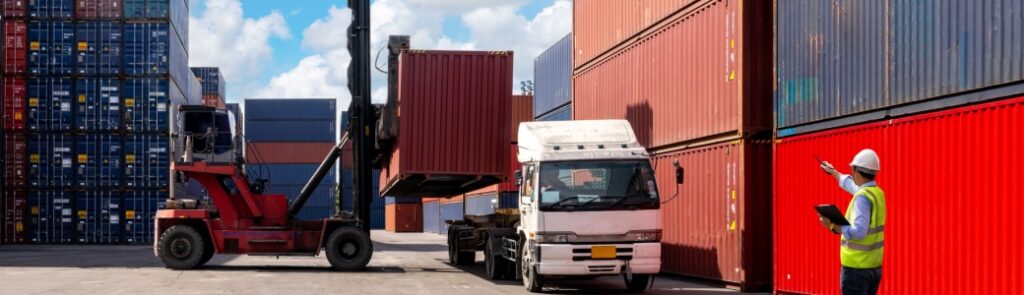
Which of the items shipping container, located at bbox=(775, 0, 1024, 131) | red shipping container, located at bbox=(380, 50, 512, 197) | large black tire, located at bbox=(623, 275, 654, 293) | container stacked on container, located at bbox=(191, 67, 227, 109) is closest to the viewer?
shipping container, located at bbox=(775, 0, 1024, 131)

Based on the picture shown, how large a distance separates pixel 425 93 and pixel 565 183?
5.83 metres

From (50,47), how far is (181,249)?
55.1 feet

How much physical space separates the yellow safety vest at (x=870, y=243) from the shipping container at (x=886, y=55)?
3054 millimetres

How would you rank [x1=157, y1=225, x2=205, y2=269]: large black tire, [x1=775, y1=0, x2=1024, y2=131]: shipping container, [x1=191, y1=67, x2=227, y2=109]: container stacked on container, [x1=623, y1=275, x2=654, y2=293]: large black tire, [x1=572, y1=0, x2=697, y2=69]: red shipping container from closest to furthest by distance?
[x1=775, y1=0, x2=1024, y2=131]: shipping container < [x1=623, y1=275, x2=654, y2=293]: large black tire < [x1=572, y1=0, x2=697, y2=69]: red shipping container < [x1=157, y1=225, x2=205, y2=269]: large black tire < [x1=191, y1=67, x2=227, y2=109]: container stacked on container

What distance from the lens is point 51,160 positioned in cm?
3591

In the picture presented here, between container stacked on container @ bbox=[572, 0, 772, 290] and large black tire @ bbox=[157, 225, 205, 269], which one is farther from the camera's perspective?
large black tire @ bbox=[157, 225, 205, 269]

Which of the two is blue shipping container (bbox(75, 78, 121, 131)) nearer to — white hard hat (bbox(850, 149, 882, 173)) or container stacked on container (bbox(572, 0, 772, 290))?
container stacked on container (bbox(572, 0, 772, 290))

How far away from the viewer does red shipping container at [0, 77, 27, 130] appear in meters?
35.4

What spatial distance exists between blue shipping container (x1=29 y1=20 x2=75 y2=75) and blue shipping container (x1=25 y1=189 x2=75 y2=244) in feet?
12.9

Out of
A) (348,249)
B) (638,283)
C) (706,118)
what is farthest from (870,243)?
(348,249)

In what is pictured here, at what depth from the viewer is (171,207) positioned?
2261cm

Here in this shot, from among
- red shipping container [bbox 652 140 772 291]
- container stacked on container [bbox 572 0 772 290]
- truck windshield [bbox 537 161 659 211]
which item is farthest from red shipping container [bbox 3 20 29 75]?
truck windshield [bbox 537 161 659 211]

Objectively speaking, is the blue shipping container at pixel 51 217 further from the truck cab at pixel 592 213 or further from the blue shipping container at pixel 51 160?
the truck cab at pixel 592 213

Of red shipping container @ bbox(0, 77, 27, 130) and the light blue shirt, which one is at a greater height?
red shipping container @ bbox(0, 77, 27, 130)
